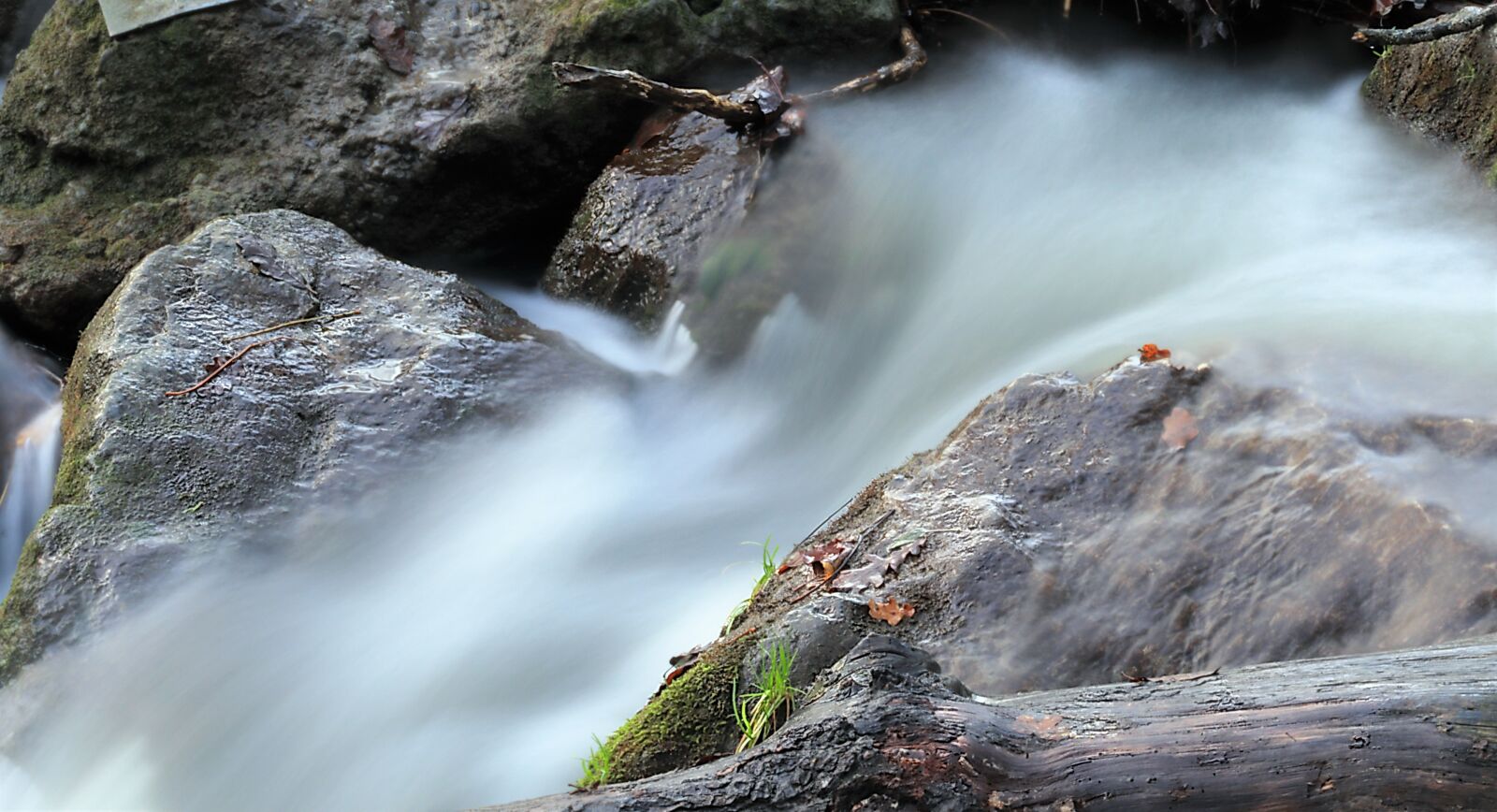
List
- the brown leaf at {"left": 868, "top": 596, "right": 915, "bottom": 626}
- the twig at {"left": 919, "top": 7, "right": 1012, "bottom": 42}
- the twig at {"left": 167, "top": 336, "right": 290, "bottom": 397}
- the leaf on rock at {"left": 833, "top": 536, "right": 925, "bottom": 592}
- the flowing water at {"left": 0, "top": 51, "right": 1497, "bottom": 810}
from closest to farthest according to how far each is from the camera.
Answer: the brown leaf at {"left": 868, "top": 596, "right": 915, "bottom": 626}
the leaf on rock at {"left": 833, "top": 536, "right": 925, "bottom": 592}
the flowing water at {"left": 0, "top": 51, "right": 1497, "bottom": 810}
the twig at {"left": 167, "top": 336, "right": 290, "bottom": 397}
the twig at {"left": 919, "top": 7, "right": 1012, "bottom": 42}

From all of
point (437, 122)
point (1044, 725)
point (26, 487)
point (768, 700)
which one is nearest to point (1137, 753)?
point (1044, 725)

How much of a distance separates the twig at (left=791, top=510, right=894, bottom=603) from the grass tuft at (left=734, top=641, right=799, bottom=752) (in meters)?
0.38

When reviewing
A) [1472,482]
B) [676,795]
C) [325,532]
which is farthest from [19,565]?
[1472,482]

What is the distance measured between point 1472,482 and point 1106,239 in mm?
2325

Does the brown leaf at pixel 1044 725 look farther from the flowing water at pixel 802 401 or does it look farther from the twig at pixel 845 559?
the flowing water at pixel 802 401

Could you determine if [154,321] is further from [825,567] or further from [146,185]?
[825,567]

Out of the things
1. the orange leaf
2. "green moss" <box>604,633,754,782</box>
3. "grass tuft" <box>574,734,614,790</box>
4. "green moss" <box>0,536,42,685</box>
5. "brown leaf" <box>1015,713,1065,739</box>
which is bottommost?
"grass tuft" <box>574,734,614,790</box>

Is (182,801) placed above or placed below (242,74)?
below

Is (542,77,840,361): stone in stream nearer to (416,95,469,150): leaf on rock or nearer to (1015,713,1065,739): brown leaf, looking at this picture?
(416,95,469,150): leaf on rock

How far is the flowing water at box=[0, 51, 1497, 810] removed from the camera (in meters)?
3.30

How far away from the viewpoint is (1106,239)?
195 inches

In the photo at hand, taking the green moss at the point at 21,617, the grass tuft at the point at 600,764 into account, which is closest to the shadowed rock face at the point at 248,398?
the green moss at the point at 21,617

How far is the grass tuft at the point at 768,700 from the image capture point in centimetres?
268

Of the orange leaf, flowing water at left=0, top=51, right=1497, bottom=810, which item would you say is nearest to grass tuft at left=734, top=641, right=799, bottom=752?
flowing water at left=0, top=51, right=1497, bottom=810
